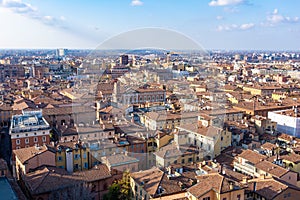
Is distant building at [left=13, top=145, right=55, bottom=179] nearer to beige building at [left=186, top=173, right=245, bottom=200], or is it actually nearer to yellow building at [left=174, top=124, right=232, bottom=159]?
yellow building at [left=174, top=124, right=232, bottom=159]

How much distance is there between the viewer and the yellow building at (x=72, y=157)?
32.3 feet

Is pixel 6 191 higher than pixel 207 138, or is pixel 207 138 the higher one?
pixel 207 138

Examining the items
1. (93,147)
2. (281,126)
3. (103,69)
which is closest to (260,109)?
(281,126)

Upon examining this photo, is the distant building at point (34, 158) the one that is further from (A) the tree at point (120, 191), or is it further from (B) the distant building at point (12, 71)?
(B) the distant building at point (12, 71)

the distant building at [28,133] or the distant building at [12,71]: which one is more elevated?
Result: the distant building at [12,71]

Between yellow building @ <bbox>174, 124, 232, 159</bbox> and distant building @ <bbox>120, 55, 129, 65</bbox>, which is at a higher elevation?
distant building @ <bbox>120, 55, 129, 65</bbox>

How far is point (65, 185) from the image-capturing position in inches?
309

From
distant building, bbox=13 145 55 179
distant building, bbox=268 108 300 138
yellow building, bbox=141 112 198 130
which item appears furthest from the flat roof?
distant building, bbox=268 108 300 138

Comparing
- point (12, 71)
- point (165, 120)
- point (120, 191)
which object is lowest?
point (120, 191)

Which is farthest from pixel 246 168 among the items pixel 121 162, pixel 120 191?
pixel 120 191

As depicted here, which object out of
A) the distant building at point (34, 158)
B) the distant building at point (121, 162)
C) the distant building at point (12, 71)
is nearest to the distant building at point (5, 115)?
the distant building at point (34, 158)

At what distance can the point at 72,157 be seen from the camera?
9945 mm

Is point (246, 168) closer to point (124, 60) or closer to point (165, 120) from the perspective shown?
point (165, 120)

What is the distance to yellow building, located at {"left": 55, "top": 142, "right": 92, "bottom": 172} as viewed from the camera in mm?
9836
